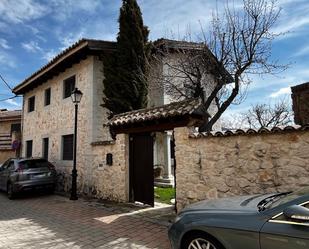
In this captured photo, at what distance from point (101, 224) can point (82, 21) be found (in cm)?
713

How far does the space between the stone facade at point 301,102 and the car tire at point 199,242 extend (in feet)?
16.6

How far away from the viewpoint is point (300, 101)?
7516 millimetres

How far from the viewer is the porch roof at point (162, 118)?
6891mm

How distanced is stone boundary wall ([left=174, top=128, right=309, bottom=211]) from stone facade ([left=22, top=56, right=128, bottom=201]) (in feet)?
8.19

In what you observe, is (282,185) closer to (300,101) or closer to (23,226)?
(300,101)

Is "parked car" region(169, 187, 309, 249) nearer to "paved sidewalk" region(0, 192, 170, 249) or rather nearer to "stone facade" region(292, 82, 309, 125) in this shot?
"paved sidewalk" region(0, 192, 170, 249)

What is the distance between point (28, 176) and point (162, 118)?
6319 millimetres

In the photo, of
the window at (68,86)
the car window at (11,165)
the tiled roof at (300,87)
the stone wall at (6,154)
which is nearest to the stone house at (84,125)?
the window at (68,86)

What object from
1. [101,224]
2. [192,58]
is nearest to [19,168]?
[101,224]

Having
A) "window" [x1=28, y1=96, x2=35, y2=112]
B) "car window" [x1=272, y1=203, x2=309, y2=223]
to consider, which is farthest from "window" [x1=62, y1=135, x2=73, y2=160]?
"car window" [x1=272, y1=203, x2=309, y2=223]

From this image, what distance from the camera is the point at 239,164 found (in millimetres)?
5875

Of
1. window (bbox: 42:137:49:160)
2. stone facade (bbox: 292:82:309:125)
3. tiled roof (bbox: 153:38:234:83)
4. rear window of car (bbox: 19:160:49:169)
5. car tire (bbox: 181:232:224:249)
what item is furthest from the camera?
window (bbox: 42:137:49:160)

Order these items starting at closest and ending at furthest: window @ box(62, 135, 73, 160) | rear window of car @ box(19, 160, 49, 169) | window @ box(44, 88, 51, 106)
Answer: rear window of car @ box(19, 160, 49, 169) → window @ box(62, 135, 73, 160) → window @ box(44, 88, 51, 106)

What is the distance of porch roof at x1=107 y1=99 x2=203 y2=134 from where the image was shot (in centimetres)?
689
